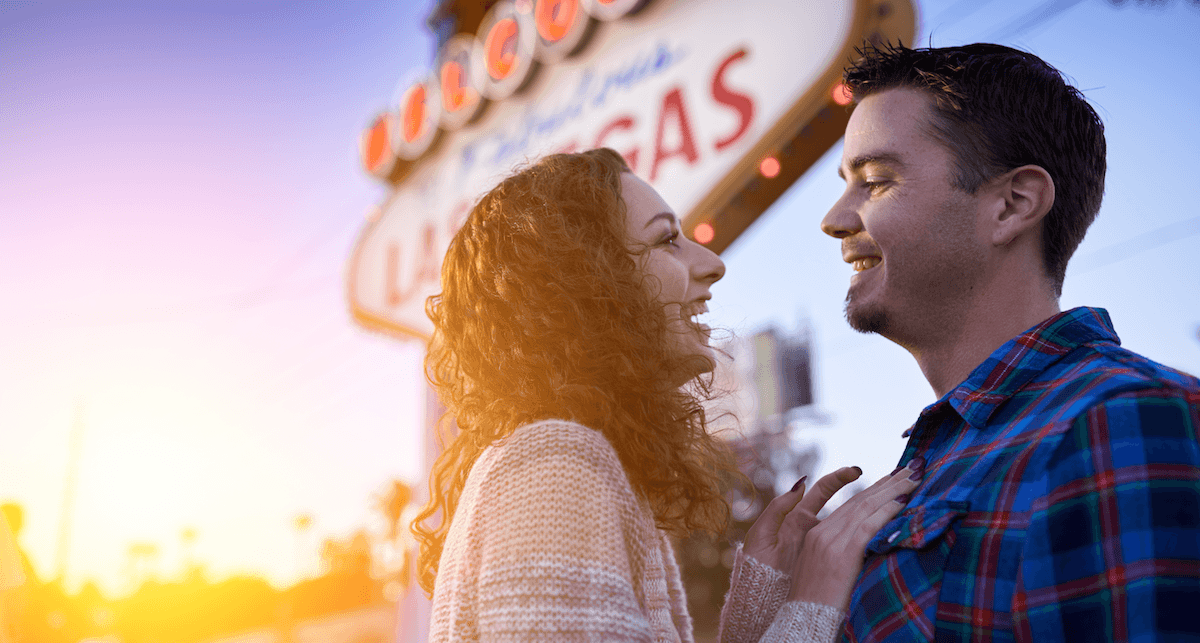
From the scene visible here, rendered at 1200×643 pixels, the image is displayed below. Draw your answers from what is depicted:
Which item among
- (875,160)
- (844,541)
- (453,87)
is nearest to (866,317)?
(875,160)

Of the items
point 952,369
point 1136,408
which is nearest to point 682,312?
point 952,369

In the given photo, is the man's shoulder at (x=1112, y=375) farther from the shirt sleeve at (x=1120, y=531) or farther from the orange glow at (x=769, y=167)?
the orange glow at (x=769, y=167)

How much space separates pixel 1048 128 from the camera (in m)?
2.02

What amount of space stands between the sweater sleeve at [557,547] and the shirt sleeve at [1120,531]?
0.68m

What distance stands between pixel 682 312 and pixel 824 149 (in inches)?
111

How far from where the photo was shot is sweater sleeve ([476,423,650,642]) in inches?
54.7

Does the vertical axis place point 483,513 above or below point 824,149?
below

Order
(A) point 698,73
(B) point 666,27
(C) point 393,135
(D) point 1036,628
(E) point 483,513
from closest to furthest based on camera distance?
1. (D) point 1036,628
2. (E) point 483,513
3. (A) point 698,73
4. (B) point 666,27
5. (C) point 393,135

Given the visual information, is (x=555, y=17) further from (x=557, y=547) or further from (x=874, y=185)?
(x=557, y=547)

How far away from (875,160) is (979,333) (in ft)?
1.74

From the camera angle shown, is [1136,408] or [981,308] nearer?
[1136,408]

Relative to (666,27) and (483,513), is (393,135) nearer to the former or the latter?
(666,27)

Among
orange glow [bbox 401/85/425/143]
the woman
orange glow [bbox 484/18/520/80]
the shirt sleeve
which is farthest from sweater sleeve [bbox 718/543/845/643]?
orange glow [bbox 401/85/425/143]

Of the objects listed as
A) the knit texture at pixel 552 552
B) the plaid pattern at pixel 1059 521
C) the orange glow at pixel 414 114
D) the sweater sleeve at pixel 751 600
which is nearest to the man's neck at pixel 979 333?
the plaid pattern at pixel 1059 521
